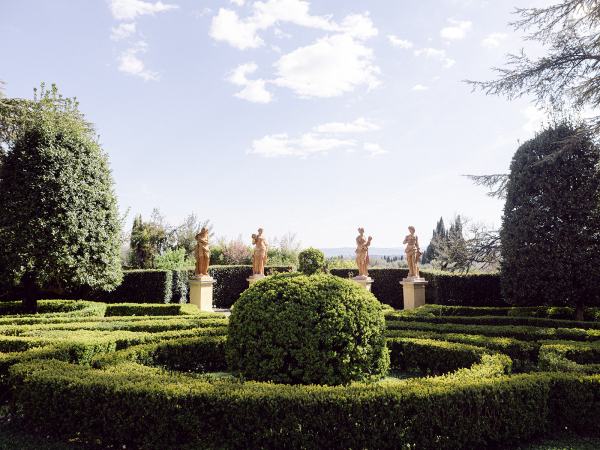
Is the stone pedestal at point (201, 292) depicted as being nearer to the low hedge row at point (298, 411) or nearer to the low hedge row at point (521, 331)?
the low hedge row at point (521, 331)

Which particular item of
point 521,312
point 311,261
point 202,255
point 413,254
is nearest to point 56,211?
point 202,255

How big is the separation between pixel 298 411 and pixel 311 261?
8.34 feet

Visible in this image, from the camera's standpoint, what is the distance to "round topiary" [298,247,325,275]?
618 cm

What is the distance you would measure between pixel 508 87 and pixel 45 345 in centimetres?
1316

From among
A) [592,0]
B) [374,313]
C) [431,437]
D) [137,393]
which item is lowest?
[431,437]

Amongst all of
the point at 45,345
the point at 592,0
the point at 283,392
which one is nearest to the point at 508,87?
the point at 592,0

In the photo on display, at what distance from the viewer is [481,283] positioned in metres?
15.5

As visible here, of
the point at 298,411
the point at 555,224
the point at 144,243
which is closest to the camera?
the point at 298,411

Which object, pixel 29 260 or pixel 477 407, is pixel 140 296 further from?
pixel 477 407

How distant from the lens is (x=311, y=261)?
619 centimetres

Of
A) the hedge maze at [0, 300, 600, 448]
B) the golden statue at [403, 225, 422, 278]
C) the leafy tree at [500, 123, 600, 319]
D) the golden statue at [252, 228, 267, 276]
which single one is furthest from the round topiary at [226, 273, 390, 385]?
the golden statue at [252, 228, 267, 276]

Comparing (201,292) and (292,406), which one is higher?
(201,292)

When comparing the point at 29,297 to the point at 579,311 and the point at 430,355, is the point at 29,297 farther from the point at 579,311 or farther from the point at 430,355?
the point at 579,311

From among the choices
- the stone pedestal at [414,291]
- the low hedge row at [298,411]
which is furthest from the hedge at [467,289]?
the low hedge row at [298,411]
